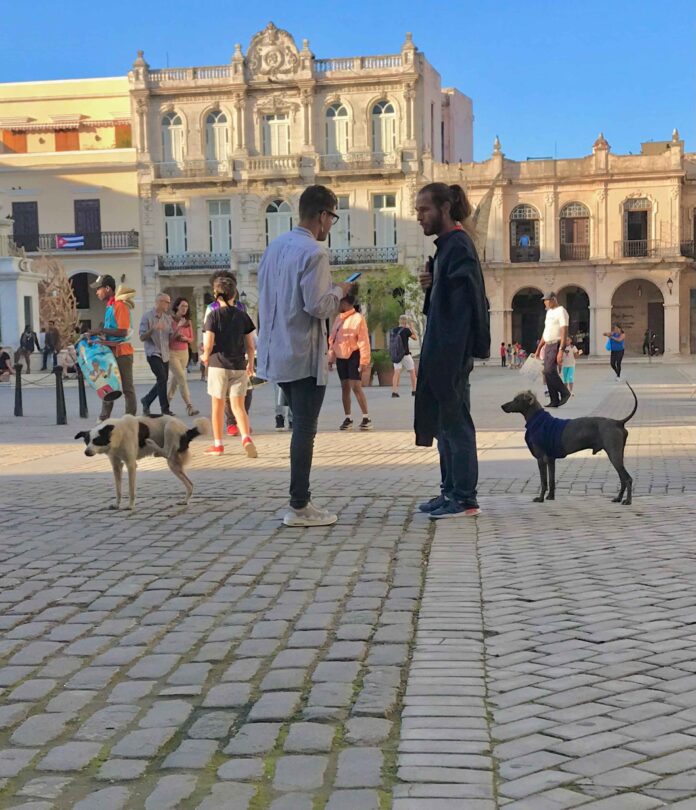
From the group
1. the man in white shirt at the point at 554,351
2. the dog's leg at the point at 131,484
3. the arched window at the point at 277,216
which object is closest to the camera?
the dog's leg at the point at 131,484

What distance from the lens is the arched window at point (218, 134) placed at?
49.0 metres

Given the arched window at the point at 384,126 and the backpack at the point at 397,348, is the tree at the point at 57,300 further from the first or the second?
the backpack at the point at 397,348

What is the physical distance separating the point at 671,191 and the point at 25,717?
5034 cm

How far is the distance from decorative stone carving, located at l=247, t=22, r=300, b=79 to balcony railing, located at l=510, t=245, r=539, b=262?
1282 cm

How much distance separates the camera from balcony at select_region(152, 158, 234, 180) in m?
48.8

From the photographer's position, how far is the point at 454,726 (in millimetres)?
3186

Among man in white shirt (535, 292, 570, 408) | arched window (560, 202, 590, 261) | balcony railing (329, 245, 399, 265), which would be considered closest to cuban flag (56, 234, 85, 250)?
balcony railing (329, 245, 399, 265)

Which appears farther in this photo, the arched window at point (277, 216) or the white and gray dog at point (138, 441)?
the arched window at point (277, 216)

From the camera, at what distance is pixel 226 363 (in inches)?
406

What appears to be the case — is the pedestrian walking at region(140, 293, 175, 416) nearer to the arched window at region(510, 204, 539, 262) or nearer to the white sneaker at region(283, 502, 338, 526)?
the white sneaker at region(283, 502, 338, 526)

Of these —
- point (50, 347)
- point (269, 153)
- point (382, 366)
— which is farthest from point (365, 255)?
point (382, 366)

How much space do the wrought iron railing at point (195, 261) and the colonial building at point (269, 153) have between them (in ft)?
0.17

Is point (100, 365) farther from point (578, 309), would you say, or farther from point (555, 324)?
point (578, 309)

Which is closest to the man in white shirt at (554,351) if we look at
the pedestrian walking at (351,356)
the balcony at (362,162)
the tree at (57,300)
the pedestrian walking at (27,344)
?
the pedestrian walking at (351,356)
